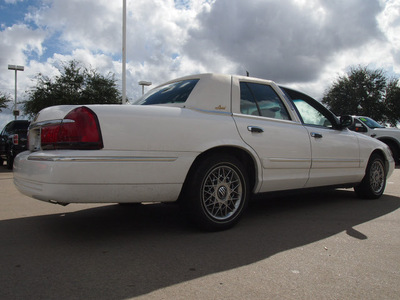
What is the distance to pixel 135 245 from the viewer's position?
3.00 m

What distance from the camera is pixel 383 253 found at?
289 cm

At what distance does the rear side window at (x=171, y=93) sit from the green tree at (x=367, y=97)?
93.1 feet

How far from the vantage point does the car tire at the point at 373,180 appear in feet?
17.3

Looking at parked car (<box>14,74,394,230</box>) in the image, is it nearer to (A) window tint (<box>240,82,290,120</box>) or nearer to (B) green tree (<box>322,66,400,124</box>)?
(A) window tint (<box>240,82,290,120</box>)

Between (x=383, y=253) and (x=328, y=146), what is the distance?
5.93 ft

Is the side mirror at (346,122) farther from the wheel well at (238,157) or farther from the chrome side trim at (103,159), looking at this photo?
the chrome side trim at (103,159)

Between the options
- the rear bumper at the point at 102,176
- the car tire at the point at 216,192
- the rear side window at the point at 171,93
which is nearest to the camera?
the rear bumper at the point at 102,176

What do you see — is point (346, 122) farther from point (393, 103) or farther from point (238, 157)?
point (393, 103)

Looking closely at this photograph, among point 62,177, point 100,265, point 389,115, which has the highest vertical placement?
point 389,115

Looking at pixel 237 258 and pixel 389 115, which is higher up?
pixel 389 115

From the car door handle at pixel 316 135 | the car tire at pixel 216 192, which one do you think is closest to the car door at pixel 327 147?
the car door handle at pixel 316 135

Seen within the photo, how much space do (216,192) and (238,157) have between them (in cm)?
51

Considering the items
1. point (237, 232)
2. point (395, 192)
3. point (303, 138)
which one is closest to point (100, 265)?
point (237, 232)

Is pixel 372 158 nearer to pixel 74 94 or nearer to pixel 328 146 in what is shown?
pixel 328 146
